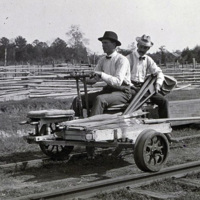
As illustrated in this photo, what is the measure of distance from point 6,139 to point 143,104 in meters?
3.53

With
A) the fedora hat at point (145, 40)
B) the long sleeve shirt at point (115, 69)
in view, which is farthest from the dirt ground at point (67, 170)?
the fedora hat at point (145, 40)

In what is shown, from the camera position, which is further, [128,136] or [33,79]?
[33,79]

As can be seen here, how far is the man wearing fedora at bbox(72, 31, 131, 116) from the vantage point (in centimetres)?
693

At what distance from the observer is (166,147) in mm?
6582

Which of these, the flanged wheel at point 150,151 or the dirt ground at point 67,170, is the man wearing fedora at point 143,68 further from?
the flanged wheel at point 150,151

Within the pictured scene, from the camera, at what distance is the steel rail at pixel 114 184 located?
5.07 meters

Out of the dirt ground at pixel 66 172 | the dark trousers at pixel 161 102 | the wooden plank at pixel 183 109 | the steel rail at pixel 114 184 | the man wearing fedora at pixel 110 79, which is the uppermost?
the man wearing fedora at pixel 110 79

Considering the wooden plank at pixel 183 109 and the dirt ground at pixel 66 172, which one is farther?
the wooden plank at pixel 183 109

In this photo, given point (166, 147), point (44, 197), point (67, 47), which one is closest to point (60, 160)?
point (166, 147)

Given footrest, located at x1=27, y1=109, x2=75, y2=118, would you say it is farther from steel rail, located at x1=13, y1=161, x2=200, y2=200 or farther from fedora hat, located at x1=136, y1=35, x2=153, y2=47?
fedora hat, located at x1=136, y1=35, x2=153, y2=47

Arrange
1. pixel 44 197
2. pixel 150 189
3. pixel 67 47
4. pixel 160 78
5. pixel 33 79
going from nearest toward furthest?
pixel 44 197 → pixel 150 189 → pixel 160 78 → pixel 33 79 → pixel 67 47

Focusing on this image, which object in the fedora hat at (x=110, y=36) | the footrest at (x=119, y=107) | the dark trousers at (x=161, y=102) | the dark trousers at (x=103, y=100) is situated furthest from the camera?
the dark trousers at (x=161, y=102)

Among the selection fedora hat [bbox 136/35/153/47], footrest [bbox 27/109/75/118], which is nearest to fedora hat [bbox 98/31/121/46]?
fedora hat [bbox 136/35/153/47]

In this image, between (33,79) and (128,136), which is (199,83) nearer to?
(33,79)
